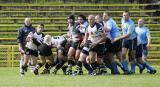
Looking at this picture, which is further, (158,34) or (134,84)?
(158,34)

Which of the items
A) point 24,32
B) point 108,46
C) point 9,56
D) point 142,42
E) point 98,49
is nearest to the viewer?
point 98,49

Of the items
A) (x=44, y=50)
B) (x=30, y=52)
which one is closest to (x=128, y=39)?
(x=44, y=50)

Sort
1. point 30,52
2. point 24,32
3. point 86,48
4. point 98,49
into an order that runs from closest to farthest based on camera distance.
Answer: point 98,49 → point 86,48 → point 30,52 → point 24,32

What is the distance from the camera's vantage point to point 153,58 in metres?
28.3

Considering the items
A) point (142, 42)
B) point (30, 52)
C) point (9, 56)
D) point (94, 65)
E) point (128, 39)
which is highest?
point (128, 39)

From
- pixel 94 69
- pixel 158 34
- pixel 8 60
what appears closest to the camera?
pixel 94 69

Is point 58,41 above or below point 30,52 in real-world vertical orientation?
above

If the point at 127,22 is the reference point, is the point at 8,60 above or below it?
below

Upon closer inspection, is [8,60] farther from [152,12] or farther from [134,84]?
[134,84]

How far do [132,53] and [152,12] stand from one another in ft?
43.6

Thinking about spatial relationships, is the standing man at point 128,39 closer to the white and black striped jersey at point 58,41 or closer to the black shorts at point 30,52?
the white and black striped jersey at point 58,41

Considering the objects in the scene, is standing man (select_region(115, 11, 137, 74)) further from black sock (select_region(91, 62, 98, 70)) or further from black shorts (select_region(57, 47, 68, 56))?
black shorts (select_region(57, 47, 68, 56))

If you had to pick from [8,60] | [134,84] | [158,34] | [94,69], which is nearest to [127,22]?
[94,69]

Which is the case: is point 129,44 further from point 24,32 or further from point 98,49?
point 24,32
